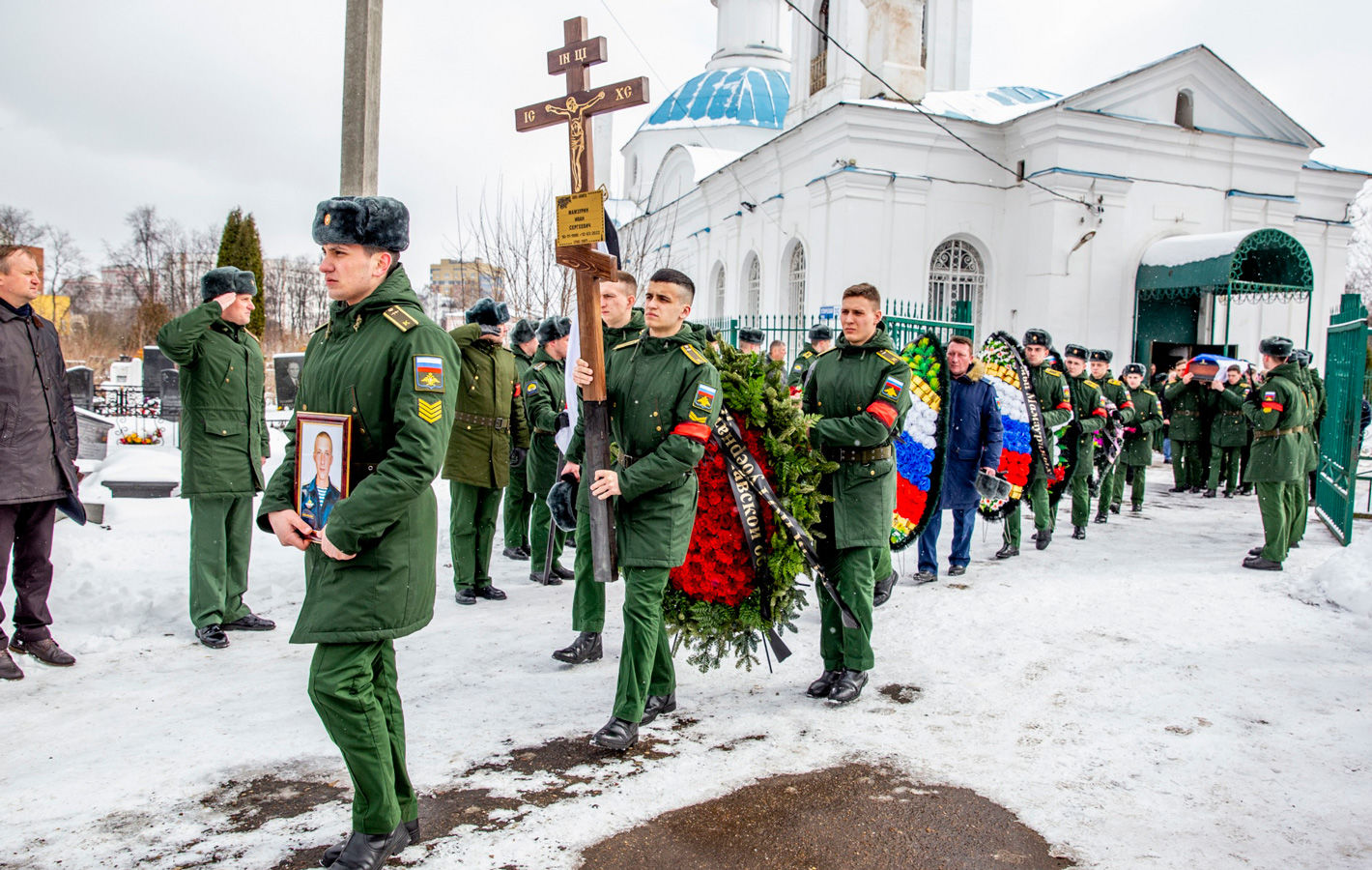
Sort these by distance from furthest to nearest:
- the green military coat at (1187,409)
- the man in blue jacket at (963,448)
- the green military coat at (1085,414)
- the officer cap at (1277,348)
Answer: the green military coat at (1187,409) → the green military coat at (1085,414) → the officer cap at (1277,348) → the man in blue jacket at (963,448)

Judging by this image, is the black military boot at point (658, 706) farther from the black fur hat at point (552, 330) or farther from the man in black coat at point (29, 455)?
the black fur hat at point (552, 330)

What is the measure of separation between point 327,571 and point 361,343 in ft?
2.39

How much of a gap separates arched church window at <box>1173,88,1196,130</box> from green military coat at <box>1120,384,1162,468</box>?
41.7ft

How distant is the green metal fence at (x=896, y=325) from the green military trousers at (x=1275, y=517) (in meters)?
2.90

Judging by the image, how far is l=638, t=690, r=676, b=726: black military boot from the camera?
14.2ft

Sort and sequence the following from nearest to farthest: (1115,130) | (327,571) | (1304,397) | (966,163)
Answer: (327,571) → (1304,397) → (1115,130) → (966,163)

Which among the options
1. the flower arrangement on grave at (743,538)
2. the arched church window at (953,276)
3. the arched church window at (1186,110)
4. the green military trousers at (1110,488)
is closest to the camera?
the flower arrangement on grave at (743,538)

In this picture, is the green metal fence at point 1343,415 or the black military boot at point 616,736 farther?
the green metal fence at point 1343,415

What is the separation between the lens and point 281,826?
10.6ft

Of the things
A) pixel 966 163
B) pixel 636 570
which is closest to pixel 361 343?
pixel 636 570

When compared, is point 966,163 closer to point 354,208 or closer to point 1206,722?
point 1206,722

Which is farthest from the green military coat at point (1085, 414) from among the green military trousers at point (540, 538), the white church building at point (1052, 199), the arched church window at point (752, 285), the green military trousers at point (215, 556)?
the arched church window at point (752, 285)

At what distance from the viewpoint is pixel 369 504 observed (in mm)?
2697

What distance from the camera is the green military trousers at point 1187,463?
13688mm
